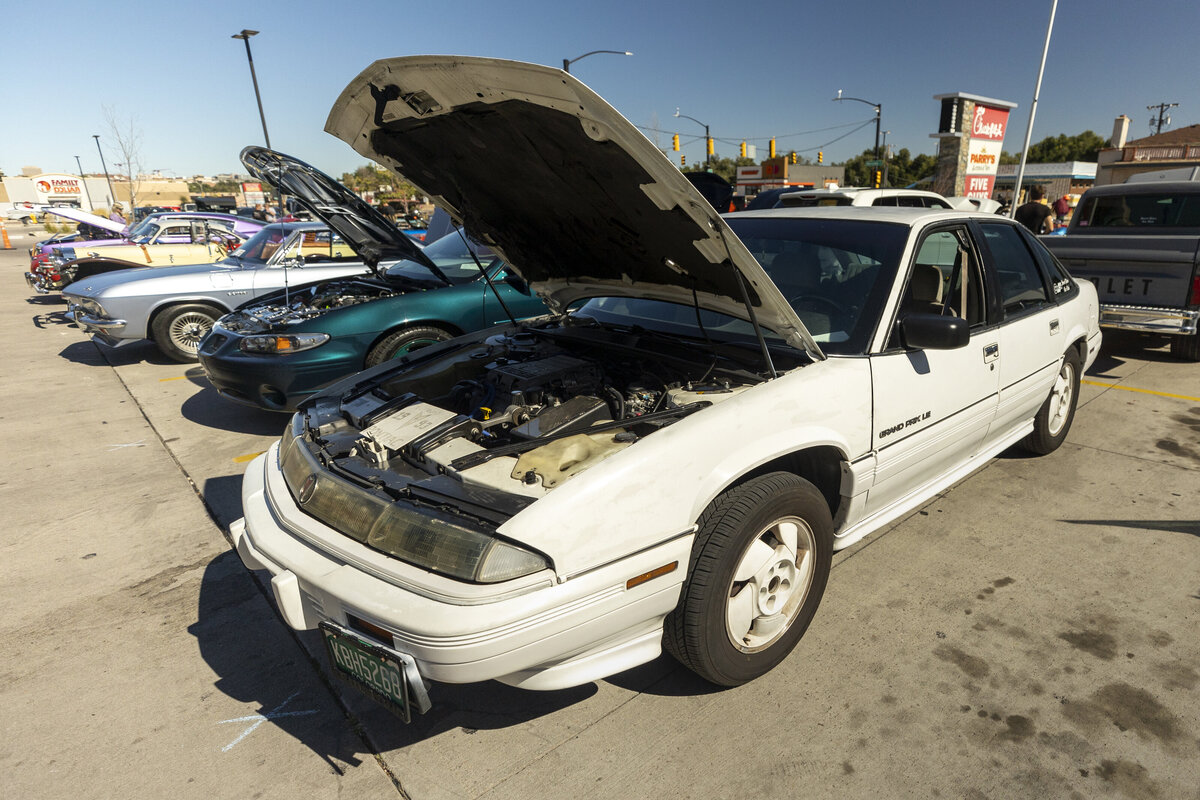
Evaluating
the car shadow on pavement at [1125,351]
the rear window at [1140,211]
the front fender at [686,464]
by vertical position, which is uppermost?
the rear window at [1140,211]

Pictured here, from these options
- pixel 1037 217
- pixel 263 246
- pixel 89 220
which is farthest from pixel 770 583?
pixel 89 220

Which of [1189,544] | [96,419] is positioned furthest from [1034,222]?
[96,419]

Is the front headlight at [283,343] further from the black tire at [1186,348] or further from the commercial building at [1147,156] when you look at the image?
the commercial building at [1147,156]

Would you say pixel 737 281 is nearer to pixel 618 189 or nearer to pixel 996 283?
pixel 618 189

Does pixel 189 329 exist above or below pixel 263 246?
below

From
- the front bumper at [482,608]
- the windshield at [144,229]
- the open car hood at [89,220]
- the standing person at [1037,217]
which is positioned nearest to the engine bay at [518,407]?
the front bumper at [482,608]

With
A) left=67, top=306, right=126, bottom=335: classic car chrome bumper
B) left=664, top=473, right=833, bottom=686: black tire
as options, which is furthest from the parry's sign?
left=67, top=306, right=126, bottom=335: classic car chrome bumper

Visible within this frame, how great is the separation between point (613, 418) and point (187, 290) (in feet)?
22.7

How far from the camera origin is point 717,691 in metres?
2.53

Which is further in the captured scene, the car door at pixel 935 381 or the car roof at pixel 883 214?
the car roof at pixel 883 214

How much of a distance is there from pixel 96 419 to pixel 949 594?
6742 millimetres

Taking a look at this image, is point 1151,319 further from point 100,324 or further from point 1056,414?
point 100,324

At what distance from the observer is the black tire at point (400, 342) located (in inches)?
209

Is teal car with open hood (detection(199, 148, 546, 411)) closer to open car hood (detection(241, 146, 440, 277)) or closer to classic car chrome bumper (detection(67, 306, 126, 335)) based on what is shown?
open car hood (detection(241, 146, 440, 277))
